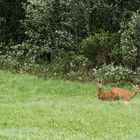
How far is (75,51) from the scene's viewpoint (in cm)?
2509

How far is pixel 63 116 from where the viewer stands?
12914 mm

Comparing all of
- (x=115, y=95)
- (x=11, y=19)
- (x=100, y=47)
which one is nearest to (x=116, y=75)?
(x=100, y=47)

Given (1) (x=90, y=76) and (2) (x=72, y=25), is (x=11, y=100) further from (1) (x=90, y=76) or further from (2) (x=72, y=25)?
(2) (x=72, y=25)

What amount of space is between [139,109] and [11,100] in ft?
13.7

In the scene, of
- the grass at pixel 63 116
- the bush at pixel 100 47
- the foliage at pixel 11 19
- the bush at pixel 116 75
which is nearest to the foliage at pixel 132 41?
the bush at pixel 116 75

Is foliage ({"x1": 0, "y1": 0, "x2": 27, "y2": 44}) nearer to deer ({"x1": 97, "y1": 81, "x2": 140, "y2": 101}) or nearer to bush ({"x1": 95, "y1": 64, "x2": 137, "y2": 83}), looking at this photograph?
bush ({"x1": 95, "y1": 64, "x2": 137, "y2": 83})

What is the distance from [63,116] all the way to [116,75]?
948 cm

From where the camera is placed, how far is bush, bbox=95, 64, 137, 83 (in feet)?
72.4

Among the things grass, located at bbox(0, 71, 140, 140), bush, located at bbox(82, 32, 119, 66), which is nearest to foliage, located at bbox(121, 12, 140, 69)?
bush, located at bbox(82, 32, 119, 66)

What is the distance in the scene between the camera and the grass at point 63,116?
1064 cm

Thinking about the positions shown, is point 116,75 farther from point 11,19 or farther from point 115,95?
point 11,19

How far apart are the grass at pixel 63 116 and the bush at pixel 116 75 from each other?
288cm

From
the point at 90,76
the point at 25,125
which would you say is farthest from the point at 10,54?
the point at 25,125

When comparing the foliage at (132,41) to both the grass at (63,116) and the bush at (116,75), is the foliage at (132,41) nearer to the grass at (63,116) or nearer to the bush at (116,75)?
the bush at (116,75)
